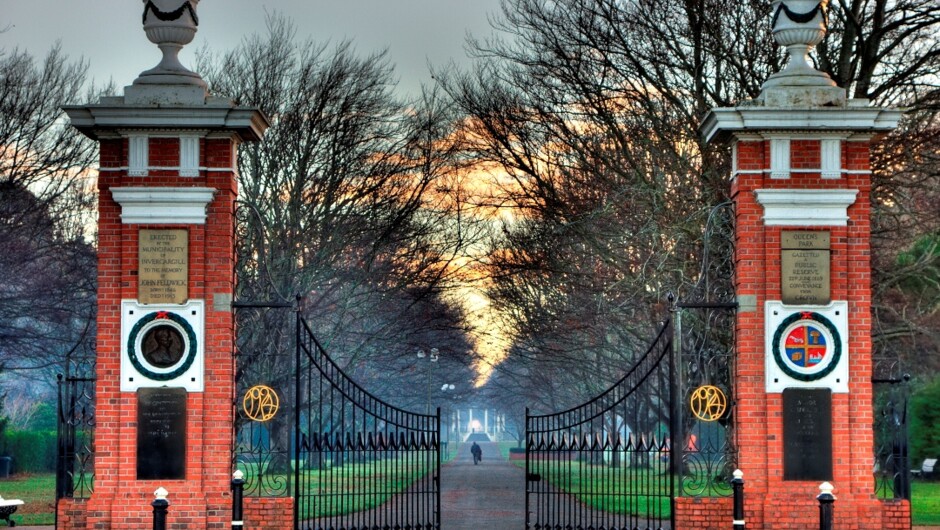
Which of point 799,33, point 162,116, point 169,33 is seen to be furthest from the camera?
point 799,33

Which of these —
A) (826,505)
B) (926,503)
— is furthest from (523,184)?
(826,505)

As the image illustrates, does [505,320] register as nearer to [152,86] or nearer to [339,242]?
[339,242]

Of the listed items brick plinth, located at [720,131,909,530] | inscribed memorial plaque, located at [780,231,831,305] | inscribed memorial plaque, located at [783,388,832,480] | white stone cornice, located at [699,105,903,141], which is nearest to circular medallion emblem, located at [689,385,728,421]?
brick plinth, located at [720,131,909,530]

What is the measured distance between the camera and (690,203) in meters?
28.0

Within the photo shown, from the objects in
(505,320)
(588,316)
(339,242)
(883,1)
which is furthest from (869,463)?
(505,320)

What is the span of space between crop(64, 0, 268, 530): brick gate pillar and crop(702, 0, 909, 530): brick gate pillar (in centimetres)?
570

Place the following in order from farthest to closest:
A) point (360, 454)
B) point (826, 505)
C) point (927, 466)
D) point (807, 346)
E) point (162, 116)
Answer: point (927, 466), point (807, 346), point (360, 454), point (162, 116), point (826, 505)

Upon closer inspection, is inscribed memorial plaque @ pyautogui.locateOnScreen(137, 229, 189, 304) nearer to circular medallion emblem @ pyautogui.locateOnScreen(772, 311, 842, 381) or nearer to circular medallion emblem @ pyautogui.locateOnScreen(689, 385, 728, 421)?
circular medallion emblem @ pyautogui.locateOnScreen(689, 385, 728, 421)

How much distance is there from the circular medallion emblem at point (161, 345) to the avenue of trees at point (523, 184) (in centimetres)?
730

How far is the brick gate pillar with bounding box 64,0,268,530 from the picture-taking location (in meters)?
15.9

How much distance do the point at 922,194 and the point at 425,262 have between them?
536 inches

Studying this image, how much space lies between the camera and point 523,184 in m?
31.0

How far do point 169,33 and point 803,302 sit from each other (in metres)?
7.72

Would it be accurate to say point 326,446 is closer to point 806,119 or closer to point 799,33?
point 806,119
